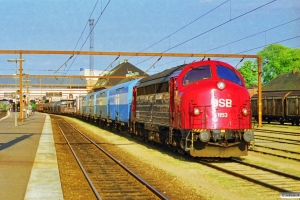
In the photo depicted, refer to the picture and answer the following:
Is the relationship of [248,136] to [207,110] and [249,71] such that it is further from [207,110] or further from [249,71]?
[249,71]

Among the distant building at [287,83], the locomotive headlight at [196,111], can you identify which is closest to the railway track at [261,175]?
the locomotive headlight at [196,111]

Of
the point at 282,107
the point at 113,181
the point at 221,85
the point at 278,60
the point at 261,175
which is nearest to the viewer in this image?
the point at 113,181

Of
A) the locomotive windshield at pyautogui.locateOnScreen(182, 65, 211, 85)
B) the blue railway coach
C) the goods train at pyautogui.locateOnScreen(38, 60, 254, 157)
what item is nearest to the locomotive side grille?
the goods train at pyautogui.locateOnScreen(38, 60, 254, 157)

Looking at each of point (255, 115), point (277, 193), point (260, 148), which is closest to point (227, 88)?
point (277, 193)

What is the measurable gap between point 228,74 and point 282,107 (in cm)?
3224

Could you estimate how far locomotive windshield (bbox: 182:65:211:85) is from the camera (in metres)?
15.9

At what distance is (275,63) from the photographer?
8550 cm

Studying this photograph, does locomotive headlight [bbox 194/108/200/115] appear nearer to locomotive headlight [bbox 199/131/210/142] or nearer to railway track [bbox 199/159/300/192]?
locomotive headlight [bbox 199/131/210/142]

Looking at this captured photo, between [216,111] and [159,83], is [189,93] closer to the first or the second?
[216,111]

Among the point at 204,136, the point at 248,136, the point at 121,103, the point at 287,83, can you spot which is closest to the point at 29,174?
the point at 204,136

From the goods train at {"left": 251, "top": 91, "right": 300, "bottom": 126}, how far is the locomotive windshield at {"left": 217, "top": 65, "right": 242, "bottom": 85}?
2933cm

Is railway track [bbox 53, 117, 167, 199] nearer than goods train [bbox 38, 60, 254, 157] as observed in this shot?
Yes

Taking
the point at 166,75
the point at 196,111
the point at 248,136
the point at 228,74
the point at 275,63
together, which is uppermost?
the point at 275,63

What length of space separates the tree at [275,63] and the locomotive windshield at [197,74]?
71.1 m
